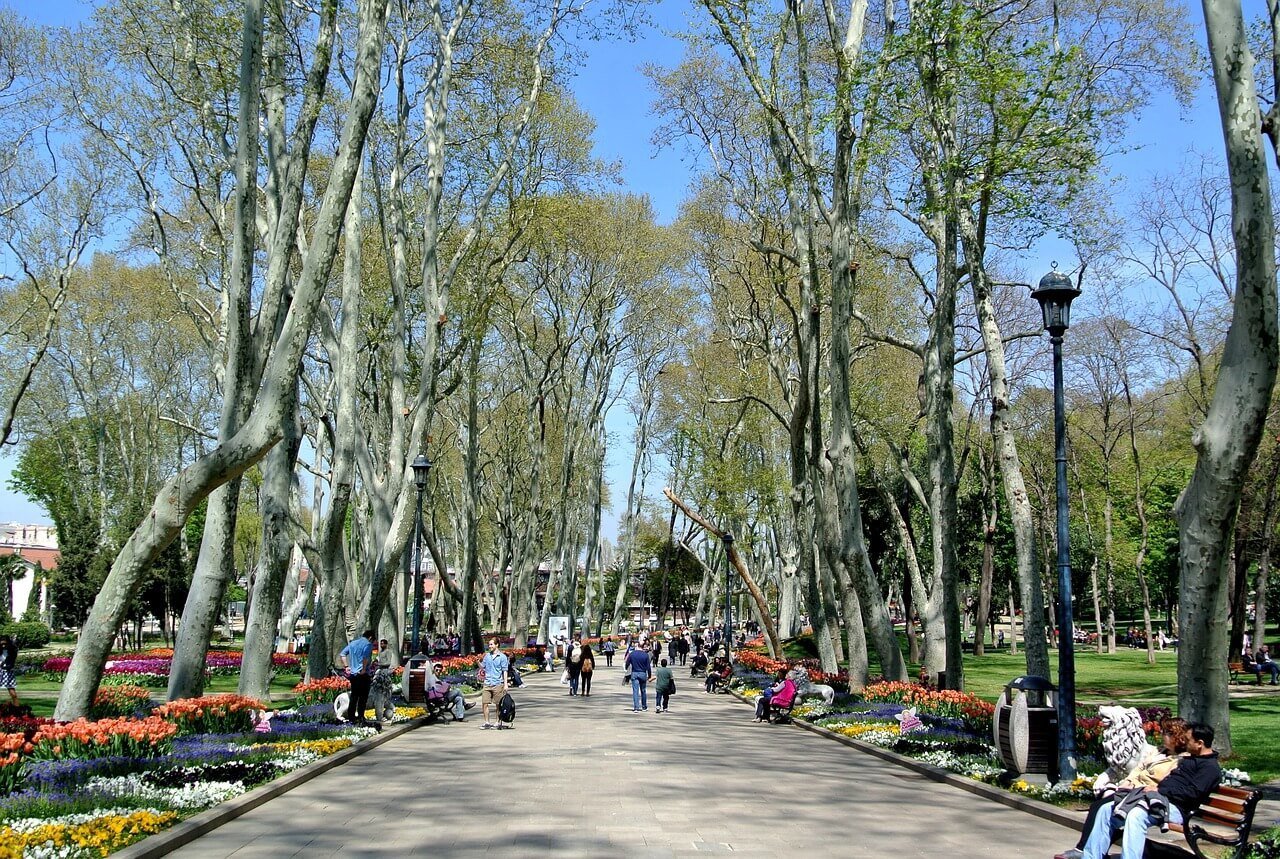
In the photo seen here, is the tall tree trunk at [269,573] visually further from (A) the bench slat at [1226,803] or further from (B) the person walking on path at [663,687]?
(A) the bench slat at [1226,803]

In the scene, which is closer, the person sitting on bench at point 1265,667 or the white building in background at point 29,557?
the person sitting on bench at point 1265,667

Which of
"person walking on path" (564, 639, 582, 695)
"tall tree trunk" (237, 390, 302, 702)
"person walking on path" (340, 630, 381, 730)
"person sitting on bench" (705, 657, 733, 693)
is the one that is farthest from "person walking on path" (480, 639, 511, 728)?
"person sitting on bench" (705, 657, 733, 693)

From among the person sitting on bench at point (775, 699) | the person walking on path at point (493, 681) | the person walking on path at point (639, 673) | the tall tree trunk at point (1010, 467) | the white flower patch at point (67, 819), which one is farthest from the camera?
the person walking on path at point (639, 673)

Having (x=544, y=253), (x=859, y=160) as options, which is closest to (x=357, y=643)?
(x=859, y=160)

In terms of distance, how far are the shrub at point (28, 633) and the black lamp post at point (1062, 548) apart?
148 feet

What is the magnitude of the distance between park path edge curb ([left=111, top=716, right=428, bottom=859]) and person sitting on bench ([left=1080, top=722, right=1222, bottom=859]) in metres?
6.37

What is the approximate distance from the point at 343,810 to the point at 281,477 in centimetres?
911

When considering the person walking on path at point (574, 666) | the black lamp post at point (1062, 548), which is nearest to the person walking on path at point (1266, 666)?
the person walking on path at point (574, 666)

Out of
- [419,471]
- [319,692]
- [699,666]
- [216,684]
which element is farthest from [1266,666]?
[216,684]

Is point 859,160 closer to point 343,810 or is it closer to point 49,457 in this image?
point 343,810

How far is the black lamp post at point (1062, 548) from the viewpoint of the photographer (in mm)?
10633

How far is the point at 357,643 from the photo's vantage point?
16.9m

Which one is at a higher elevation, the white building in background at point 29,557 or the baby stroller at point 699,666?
the white building in background at point 29,557

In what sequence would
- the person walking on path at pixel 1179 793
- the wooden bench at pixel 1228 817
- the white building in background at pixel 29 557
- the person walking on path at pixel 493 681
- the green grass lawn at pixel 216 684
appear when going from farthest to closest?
the white building in background at pixel 29 557
the green grass lawn at pixel 216 684
the person walking on path at pixel 493 681
the person walking on path at pixel 1179 793
the wooden bench at pixel 1228 817
